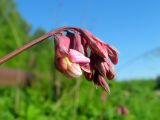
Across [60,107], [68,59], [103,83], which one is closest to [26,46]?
[68,59]

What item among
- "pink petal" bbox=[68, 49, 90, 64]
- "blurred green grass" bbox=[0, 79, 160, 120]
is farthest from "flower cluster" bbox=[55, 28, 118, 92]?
"blurred green grass" bbox=[0, 79, 160, 120]

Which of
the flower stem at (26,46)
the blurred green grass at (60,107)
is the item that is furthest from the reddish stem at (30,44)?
the blurred green grass at (60,107)

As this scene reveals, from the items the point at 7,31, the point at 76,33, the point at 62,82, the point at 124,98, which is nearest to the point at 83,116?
the point at 62,82

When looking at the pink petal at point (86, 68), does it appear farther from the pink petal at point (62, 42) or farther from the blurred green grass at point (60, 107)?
the blurred green grass at point (60, 107)

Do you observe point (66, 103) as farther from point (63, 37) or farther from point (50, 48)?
point (63, 37)

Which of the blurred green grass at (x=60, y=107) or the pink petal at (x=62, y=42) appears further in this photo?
the blurred green grass at (x=60, y=107)

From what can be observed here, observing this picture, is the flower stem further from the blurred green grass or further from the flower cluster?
the blurred green grass

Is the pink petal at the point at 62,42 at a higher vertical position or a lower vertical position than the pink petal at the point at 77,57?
higher
